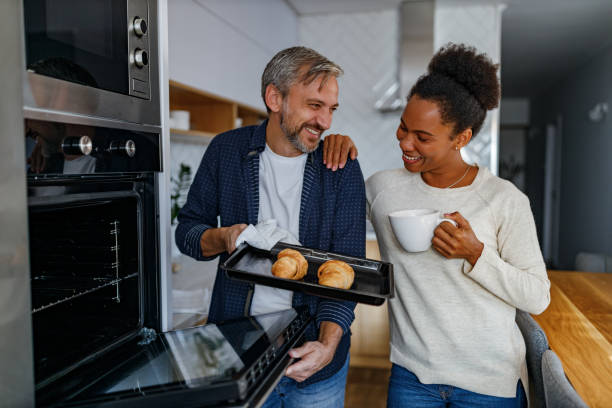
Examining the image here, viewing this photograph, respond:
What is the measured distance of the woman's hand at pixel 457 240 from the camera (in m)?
1.08

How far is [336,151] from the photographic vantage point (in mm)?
1229

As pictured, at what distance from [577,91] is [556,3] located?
7.93ft

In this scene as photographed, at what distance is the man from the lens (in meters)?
1.20

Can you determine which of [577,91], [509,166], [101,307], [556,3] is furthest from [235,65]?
[509,166]

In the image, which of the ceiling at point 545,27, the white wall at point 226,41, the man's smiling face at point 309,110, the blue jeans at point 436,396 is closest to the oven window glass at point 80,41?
the man's smiling face at point 309,110

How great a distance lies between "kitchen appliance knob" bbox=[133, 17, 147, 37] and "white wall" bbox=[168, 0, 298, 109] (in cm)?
130

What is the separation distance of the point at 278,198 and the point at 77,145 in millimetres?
588

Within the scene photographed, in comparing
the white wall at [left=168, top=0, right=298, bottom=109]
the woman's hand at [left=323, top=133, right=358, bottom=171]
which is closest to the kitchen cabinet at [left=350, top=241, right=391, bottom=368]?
the white wall at [left=168, top=0, right=298, bottom=109]

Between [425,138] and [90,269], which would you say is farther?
[425,138]

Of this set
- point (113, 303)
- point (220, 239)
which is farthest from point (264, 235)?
point (113, 303)

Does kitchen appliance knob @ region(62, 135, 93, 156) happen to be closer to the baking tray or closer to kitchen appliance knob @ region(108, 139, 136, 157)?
kitchen appliance knob @ region(108, 139, 136, 157)

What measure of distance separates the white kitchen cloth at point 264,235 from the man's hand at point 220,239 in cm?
1

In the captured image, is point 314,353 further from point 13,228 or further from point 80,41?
point 80,41

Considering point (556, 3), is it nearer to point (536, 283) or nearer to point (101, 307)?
point (536, 283)
